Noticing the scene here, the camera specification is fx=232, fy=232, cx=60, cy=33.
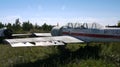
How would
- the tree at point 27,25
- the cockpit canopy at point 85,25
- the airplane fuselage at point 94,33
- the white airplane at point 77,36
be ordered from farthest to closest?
the tree at point 27,25 < the cockpit canopy at point 85,25 < the airplane fuselage at point 94,33 < the white airplane at point 77,36

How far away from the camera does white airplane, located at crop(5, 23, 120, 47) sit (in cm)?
1109

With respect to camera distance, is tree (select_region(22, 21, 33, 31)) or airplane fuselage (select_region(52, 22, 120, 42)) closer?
airplane fuselage (select_region(52, 22, 120, 42))

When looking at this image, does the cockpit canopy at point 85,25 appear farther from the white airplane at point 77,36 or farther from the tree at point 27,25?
the tree at point 27,25

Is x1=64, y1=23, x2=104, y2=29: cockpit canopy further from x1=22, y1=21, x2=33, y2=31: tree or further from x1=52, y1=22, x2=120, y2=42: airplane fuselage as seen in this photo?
x1=22, y1=21, x2=33, y2=31: tree

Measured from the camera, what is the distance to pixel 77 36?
48.8ft

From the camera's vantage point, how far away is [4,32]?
24.7 m

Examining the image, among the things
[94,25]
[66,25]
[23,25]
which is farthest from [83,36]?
[23,25]

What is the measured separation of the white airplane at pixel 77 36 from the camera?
11.1 metres

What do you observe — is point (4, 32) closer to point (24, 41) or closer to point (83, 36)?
point (83, 36)

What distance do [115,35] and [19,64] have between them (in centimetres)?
512

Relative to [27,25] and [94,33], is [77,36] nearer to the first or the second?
[94,33]

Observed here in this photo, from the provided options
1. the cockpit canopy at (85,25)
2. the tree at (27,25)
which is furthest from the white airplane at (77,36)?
the tree at (27,25)

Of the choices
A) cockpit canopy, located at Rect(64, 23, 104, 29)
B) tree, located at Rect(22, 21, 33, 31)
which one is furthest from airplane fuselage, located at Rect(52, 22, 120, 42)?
tree, located at Rect(22, 21, 33, 31)

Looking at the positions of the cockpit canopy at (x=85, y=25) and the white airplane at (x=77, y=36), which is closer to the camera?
the white airplane at (x=77, y=36)
